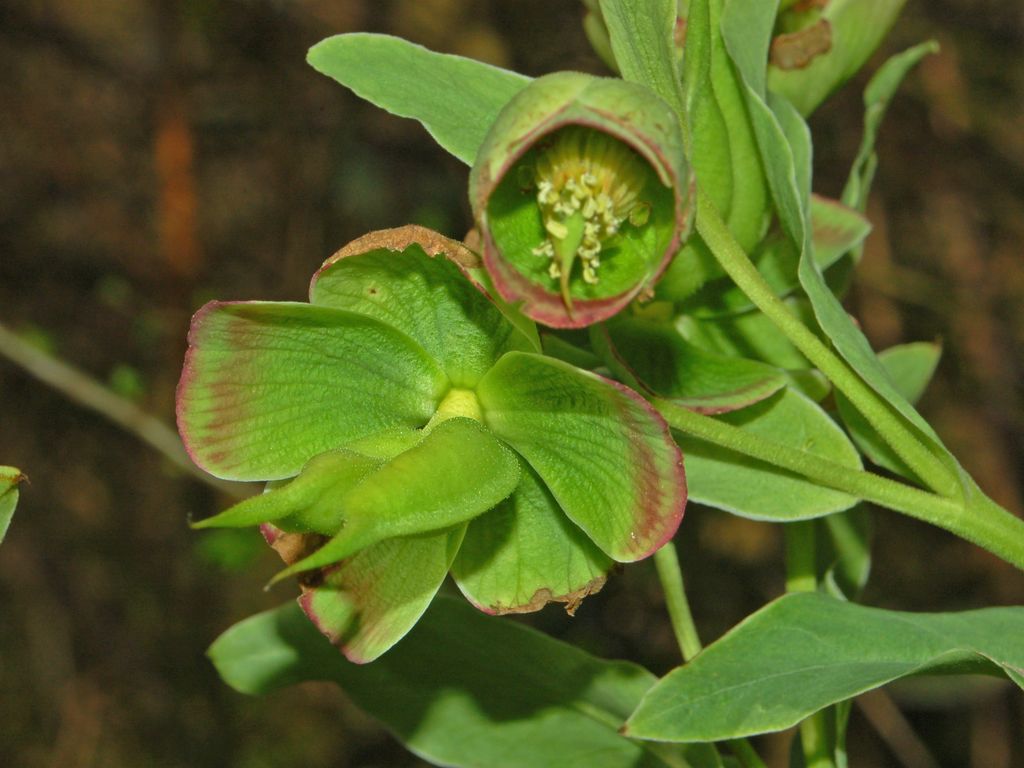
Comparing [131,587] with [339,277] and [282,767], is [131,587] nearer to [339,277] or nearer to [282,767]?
[282,767]

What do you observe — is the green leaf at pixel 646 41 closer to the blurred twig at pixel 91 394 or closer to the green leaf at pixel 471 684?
the green leaf at pixel 471 684

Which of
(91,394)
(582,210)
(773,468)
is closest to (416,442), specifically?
(582,210)

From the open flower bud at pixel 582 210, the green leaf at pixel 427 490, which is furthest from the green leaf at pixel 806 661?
the open flower bud at pixel 582 210

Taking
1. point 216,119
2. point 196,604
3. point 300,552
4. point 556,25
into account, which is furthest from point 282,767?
point 300,552

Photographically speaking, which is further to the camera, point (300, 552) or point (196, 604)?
point (196, 604)

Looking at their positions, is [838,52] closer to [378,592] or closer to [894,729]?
[378,592]

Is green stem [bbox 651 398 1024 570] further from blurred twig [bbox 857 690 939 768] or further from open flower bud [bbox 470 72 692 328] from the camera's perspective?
blurred twig [bbox 857 690 939 768]

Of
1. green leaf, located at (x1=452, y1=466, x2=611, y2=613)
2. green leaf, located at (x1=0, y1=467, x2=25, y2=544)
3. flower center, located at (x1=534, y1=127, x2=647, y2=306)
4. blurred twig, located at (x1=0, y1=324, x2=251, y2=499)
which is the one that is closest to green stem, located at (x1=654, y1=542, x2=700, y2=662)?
green leaf, located at (x1=452, y1=466, x2=611, y2=613)
